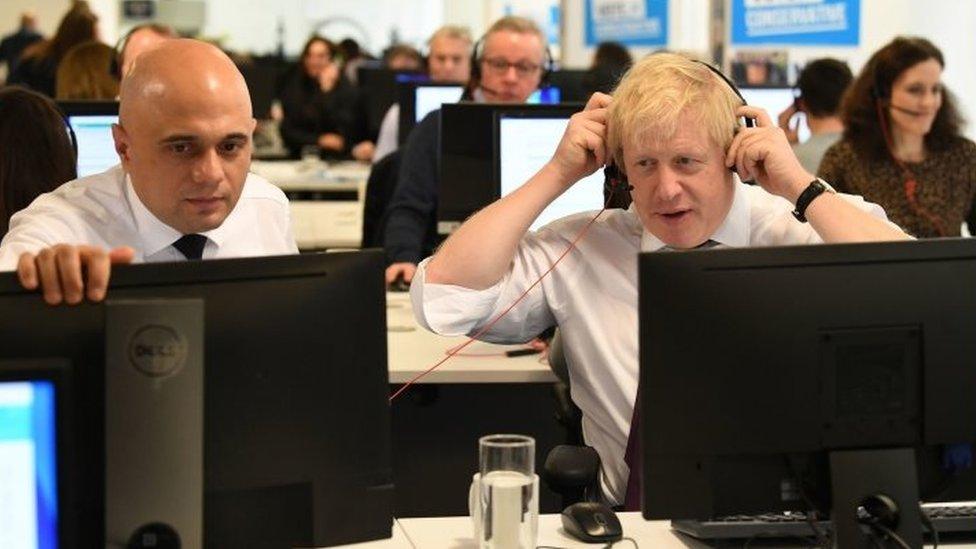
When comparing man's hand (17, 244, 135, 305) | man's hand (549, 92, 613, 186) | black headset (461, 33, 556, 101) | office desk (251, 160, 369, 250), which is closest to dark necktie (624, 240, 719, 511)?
man's hand (549, 92, 613, 186)

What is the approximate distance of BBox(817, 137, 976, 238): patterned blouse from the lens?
4.53m

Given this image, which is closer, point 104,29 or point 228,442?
point 228,442

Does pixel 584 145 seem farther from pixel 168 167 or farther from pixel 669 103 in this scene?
pixel 168 167

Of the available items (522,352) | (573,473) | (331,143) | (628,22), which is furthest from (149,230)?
(628,22)

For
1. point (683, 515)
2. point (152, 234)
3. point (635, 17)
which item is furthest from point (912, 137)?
point (635, 17)

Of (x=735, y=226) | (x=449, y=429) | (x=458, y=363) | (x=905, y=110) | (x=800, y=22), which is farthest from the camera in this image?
(x=800, y=22)

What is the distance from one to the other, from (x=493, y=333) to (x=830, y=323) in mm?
911

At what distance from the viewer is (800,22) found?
7.13 meters

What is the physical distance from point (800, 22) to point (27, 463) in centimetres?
614

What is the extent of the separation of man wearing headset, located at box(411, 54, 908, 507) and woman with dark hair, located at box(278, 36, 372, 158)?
282 inches

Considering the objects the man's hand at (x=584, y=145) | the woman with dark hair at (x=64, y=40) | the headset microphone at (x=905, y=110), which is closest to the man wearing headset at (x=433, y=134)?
the headset microphone at (x=905, y=110)

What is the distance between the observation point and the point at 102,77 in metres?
4.79

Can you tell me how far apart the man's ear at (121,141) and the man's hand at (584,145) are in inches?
28.7

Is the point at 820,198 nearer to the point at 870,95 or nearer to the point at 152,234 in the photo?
the point at 152,234
